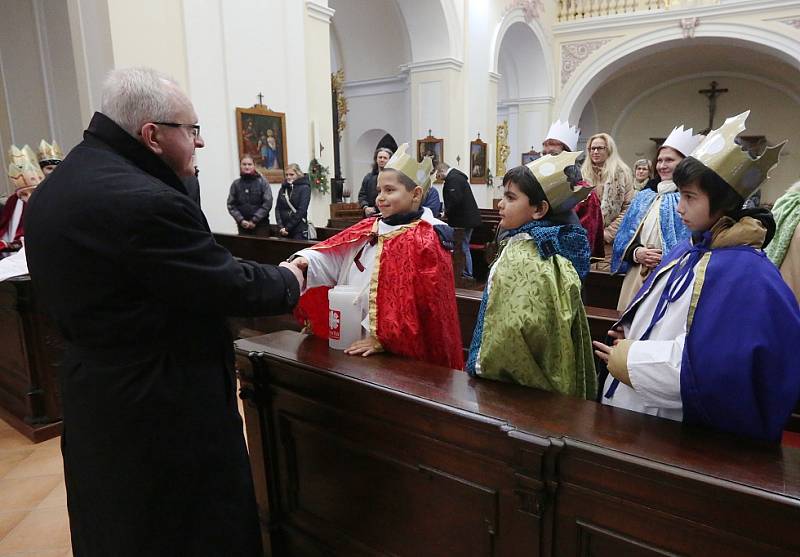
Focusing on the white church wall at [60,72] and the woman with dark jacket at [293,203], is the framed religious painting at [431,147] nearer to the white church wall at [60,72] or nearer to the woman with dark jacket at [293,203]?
the woman with dark jacket at [293,203]

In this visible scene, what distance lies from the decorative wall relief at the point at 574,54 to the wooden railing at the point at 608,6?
2.23ft

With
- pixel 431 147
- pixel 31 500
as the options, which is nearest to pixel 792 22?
pixel 431 147

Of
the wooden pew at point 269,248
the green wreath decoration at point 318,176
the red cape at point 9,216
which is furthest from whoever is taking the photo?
the green wreath decoration at point 318,176

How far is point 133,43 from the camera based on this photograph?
5672 millimetres

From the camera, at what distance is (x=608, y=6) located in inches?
529

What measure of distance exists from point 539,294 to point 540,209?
0.35 m

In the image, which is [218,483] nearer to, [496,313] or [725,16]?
[496,313]

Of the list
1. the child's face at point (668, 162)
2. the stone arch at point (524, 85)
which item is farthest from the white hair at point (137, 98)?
the stone arch at point (524, 85)

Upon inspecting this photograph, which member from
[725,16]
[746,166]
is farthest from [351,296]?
[725,16]

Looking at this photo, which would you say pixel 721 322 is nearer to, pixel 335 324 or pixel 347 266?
pixel 335 324

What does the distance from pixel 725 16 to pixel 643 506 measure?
14274mm

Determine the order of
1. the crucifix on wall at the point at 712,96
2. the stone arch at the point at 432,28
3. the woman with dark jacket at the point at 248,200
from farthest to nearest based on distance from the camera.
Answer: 1. the crucifix on wall at the point at 712,96
2. the stone arch at the point at 432,28
3. the woman with dark jacket at the point at 248,200

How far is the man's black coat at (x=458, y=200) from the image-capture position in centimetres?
631

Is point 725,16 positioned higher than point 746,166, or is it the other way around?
point 725,16
